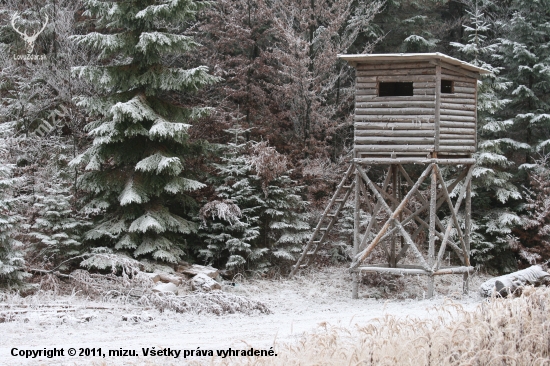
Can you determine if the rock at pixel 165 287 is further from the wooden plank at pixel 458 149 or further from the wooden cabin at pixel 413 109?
the wooden plank at pixel 458 149

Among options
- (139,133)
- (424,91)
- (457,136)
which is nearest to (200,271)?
(139,133)

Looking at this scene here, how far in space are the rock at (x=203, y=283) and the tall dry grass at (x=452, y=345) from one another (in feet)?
23.2

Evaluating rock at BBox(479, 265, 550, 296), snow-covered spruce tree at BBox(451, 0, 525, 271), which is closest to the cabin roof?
snow-covered spruce tree at BBox(451, 0, 525, 271)

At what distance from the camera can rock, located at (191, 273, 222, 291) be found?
15836 mm

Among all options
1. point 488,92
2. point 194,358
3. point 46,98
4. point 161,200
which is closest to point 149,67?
point 161,200

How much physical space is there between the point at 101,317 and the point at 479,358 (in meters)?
7.77

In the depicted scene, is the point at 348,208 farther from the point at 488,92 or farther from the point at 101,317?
the point at 101,317

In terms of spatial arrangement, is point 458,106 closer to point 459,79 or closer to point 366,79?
point 459,79

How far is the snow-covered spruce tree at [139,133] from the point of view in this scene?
16953mm

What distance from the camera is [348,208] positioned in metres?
22.6

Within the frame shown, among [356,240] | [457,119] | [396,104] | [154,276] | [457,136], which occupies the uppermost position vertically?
[396,104]

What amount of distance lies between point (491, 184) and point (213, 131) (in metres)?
10.3

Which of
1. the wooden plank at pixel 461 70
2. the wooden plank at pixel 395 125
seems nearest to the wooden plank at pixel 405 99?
the wooden plank at pixel 395 125

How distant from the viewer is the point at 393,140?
17.3m
